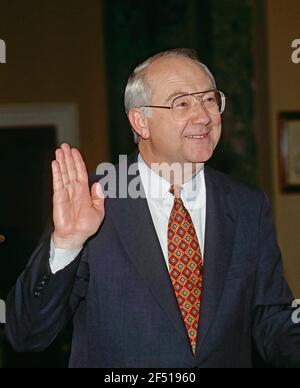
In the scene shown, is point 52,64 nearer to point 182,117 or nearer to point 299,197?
point 299,197

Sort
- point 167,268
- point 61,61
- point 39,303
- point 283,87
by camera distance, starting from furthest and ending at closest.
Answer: point 61,61, point 283,87, point 167,268, point 39,303

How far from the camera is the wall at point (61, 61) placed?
3.90 m

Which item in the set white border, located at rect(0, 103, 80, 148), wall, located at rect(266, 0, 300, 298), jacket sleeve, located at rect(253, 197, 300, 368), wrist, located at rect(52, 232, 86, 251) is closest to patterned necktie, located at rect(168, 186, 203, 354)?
jacket sleeve, located at rect(253, 197, 300, 368)

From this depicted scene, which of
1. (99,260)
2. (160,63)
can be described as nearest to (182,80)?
(160,63)

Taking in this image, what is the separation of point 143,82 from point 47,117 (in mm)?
2538

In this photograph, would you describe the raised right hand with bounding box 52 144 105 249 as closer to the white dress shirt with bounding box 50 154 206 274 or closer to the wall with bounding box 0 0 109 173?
the white dress shirt with bounding box 50 154 206 274

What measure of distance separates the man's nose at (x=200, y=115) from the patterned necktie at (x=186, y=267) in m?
0.22

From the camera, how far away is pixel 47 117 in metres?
4.03

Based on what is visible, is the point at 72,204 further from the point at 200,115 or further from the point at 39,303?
the point at 200,115

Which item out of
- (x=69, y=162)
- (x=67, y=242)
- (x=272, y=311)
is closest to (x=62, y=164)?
(x=69, y=162)

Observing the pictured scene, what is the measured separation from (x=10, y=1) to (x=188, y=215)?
8.81 ft

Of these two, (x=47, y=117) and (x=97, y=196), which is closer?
(x=97, y=196)

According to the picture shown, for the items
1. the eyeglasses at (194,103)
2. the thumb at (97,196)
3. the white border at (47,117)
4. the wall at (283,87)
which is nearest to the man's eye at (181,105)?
the eyeglasses at (194,103)

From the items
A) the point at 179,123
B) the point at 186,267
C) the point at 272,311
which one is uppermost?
the point at 179,123
